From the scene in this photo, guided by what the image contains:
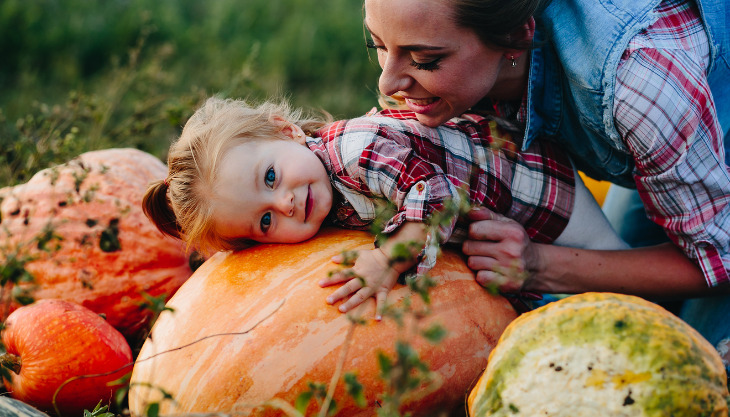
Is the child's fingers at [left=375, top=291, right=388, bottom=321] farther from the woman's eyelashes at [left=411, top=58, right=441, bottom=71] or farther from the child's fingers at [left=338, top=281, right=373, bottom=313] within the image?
the woman's eyelashes at [left=411, top=58, right=441, bottom=71]

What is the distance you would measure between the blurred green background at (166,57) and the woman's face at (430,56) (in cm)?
180

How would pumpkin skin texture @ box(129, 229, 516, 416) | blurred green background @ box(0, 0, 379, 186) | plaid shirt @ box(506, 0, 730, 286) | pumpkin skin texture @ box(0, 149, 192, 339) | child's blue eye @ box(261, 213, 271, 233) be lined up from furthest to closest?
blurred green background @ box(0, 0, 379, 186)
pumpkin skin texture @ box(0, 149, 192, 339)
child's blue eye @ box(261, 213, 271, 233)
plaid shirt @ box(506, 0, 730, 286)
pumpkin skin texture @ box(129, 229, 516, 416)

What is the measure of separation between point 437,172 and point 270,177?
0.58 m

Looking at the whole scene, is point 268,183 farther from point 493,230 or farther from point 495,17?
point 495,17

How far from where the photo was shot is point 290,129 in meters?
2.46

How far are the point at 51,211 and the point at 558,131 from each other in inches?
81.6

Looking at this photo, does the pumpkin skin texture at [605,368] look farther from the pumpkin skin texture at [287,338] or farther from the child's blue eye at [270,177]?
the child's blue eye at [270,177]

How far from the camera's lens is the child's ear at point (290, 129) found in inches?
95.2

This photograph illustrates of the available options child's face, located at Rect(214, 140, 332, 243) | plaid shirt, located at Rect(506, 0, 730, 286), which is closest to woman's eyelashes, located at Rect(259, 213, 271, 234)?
child's face, located at Rect(214, 140, 332, 243)

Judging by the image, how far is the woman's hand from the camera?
7.39ft

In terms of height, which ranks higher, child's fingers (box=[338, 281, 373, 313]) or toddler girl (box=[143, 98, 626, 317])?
toddler girl (box=[143, 98, 626, 317])

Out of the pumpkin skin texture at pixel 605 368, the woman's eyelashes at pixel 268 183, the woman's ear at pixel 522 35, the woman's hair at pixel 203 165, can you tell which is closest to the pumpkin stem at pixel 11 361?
the woman's hair at pixel 203 165

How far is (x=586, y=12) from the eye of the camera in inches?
Answer: 83.7

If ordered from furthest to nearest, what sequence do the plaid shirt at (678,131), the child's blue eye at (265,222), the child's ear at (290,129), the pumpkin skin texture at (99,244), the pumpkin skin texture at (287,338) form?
the pumpkin skin texture at (99,244) < the child's ear at (290,129) < the child's blue eye at (265,222) < the plaid shirt at (678,131) < the pumpkin skin texture at (287,338)
